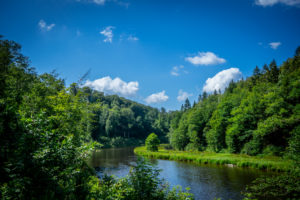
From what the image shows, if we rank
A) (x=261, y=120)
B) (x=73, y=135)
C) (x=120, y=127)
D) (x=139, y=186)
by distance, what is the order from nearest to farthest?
(x=139, y=186) → (x=73, y=135) → (x=261, y=120) → (x=120, y=127)

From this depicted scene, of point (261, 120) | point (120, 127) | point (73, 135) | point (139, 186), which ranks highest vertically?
point (261, 120)

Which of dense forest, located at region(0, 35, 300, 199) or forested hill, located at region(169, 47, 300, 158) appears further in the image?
forested hill, located at region(169, 47, 300, 158)

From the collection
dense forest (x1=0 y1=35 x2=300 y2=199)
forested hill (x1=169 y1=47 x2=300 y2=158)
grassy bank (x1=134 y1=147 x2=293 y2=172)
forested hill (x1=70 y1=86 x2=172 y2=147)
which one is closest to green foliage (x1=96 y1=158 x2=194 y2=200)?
dense forest (x1=0 y1=35 x2=300 y2=199)

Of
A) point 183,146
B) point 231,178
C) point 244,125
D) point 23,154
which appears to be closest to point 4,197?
point 23,154

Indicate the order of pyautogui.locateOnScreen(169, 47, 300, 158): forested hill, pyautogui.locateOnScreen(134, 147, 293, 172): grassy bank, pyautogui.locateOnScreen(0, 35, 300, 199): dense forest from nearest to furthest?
pyautogui.locateOnScreen(0, 35, 300, 199): dense forest
pyautogui.locateOnScreen(134, 147, 293, 172): grassy bank
pyautogui.locateOnScreen(169, 47, 300, 158): forested hill

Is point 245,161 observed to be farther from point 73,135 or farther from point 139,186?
point 73,135

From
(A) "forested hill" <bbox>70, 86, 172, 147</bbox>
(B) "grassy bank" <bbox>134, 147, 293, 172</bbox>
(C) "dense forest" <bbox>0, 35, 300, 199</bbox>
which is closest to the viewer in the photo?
(C) "dense forest" <bbox>0, 35, 300, 199</bbox>

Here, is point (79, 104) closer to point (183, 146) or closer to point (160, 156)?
point (160, 156)

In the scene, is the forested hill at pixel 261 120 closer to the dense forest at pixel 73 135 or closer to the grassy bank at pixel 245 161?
the dense forest at pixel 73 135

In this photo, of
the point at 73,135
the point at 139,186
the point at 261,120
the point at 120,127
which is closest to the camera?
the point at 139,186

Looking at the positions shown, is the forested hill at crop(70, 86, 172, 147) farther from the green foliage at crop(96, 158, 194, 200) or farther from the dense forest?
the green foliage at crop(96, 158, 194, 200)

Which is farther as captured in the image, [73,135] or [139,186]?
[73,135]

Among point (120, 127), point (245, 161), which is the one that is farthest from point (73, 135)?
point (120, 127)

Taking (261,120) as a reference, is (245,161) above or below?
below
